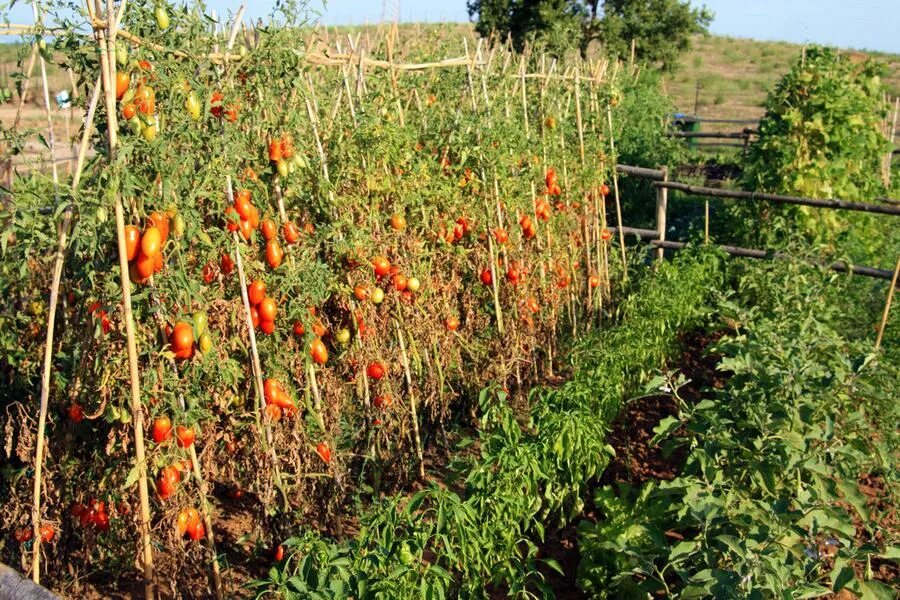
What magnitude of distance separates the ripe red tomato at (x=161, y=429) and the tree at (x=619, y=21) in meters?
17.7

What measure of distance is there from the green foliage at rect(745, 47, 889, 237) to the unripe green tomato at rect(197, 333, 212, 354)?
215 inches

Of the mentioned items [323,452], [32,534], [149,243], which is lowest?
[32,534]

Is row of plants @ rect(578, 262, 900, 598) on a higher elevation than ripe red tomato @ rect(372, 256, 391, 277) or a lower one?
lower

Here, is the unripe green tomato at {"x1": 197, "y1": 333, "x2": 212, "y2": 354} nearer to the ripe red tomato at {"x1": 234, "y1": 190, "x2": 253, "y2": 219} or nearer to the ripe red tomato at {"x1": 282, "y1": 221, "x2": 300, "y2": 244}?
the ripe red tomato at {"x1": 234, "y1": 190, "x2": 253, "y2": 219}

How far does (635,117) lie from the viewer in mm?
11383

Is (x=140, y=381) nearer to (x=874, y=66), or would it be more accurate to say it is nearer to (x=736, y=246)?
(x=736, y=246)

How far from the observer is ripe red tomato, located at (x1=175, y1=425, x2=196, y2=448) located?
2631 millimetres

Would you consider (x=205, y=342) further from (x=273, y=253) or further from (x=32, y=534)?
(x=32, y=534)

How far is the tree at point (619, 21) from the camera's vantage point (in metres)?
19.2

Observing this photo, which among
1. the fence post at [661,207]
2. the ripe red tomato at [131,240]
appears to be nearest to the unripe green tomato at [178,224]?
the ripe red tomato at [131,240]

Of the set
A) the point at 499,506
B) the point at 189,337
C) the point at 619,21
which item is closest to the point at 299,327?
the point at 189,337

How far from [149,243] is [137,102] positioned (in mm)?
425

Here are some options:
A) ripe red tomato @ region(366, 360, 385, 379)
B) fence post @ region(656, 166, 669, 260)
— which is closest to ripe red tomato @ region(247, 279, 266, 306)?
ripe red tomato @ region(366, 360, 385, 379)

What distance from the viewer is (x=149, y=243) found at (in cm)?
239
